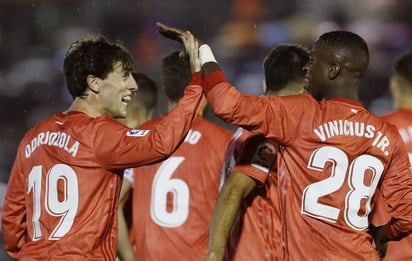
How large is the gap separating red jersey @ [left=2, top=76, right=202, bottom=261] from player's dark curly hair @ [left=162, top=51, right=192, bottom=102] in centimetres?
170

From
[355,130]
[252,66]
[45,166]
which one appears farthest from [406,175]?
[252,66]

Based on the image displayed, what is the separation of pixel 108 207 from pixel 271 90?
128cm

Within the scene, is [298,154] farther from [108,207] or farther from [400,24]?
[400,24]

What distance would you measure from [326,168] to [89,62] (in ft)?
4.19

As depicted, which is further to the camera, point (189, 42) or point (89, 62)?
point (89, 62)

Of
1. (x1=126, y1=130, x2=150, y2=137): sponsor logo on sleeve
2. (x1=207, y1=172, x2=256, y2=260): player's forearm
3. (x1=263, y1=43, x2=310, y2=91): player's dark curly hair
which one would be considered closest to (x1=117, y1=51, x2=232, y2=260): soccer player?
(x1=263, y1=43, x2=310, y2=91): player's dark curly hair

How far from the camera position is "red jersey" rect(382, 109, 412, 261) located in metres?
6.52

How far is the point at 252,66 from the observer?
1103 cm

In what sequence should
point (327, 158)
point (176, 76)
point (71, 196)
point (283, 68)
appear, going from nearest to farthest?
point (327, 158), point (71, 196), point (283, 68), point (176, 76)

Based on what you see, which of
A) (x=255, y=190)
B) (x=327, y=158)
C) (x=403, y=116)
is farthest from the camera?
(x=403, y=116)

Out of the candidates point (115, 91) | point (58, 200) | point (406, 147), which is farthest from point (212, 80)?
point (406, 147)

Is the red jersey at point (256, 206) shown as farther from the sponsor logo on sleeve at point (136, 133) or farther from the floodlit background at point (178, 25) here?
the floodlit background at point (178, 25)

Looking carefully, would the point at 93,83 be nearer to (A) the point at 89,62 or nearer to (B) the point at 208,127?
(A) the point at 89,62

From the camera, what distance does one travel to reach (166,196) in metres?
6.56
